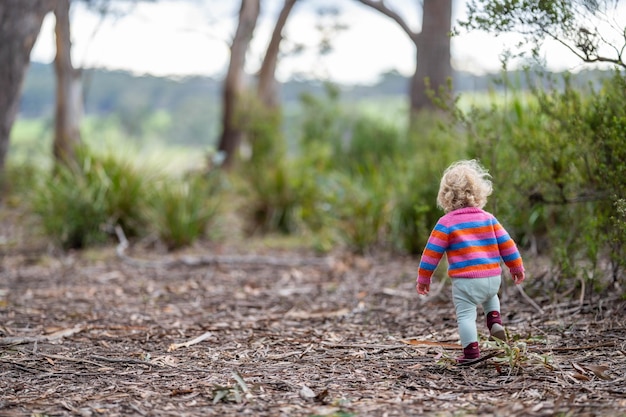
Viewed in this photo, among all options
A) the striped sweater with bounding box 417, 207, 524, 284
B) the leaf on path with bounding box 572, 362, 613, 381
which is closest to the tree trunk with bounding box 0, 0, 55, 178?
the striped sweater with bounding box 417, 207, 524, 284

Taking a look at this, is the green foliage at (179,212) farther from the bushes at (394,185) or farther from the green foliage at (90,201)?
the green foliage at (90,201)

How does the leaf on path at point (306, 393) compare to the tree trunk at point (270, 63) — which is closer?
the leaf on path at point (306, 393)

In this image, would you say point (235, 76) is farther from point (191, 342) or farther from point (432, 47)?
point (191, 342)

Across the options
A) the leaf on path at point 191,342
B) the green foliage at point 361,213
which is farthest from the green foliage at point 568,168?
the green foliage at point 361,213

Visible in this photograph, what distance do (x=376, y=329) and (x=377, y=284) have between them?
4.79ft

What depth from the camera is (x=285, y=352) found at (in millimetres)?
3936

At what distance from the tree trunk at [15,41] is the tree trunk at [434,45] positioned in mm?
7445

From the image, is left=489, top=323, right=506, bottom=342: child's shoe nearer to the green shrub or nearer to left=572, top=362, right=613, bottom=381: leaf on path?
left=572, top=362, right=613, bottom=381: leaf on path

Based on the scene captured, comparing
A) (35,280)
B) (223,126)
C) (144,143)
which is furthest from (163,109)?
(35,280)

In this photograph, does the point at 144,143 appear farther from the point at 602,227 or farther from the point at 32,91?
the point at 32,91

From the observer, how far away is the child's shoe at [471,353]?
3479 millimetres

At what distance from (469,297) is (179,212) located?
201 inches

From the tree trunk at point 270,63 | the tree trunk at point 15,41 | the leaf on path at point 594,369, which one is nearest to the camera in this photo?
the leaf on path at point 594,369

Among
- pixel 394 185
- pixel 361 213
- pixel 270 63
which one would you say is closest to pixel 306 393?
pixel 361 213
